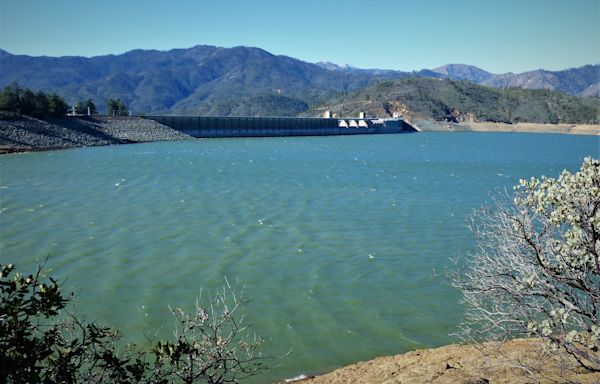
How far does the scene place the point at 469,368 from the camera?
313 inches

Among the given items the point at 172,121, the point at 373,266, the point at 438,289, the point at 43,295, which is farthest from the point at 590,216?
the point at 172,121

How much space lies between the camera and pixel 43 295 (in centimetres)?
481

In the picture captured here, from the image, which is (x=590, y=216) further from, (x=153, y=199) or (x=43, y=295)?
(x=153, y=199)

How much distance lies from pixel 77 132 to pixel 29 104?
21.7 feet

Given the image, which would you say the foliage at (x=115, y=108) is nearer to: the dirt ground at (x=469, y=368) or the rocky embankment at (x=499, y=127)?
the dirt ground at (x=469, y=368)

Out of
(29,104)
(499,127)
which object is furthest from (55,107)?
(499,127)

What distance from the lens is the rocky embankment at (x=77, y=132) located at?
54625 mm

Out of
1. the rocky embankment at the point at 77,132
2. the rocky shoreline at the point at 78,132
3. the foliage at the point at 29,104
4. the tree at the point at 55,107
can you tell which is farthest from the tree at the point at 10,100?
the tree at the point at 55,107

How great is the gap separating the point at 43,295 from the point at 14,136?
57.7 meters

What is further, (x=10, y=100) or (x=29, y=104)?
(x=29, y=104)

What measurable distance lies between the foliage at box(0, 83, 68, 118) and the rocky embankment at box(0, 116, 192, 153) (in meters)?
1.65

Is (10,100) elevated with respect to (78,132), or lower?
elevated

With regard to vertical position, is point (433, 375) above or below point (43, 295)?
below

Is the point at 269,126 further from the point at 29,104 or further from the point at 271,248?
the point at 271,248
